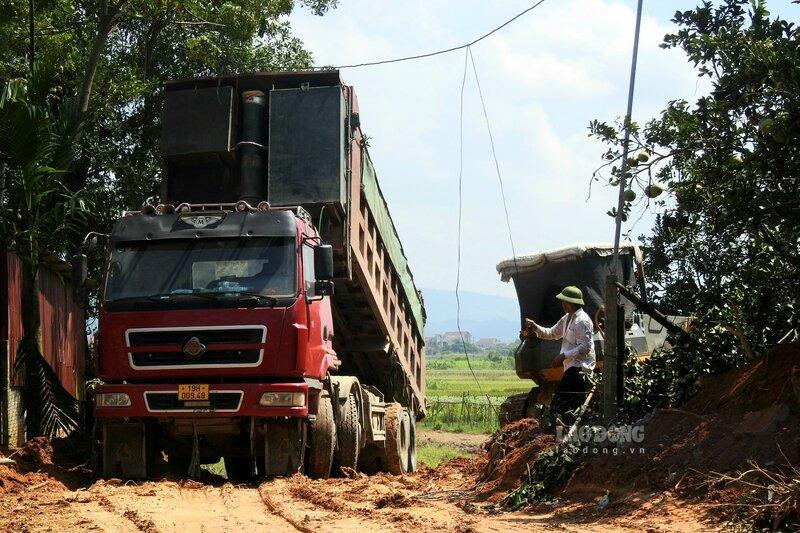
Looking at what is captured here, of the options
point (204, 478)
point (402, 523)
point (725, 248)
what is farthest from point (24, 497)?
point (725, 248)

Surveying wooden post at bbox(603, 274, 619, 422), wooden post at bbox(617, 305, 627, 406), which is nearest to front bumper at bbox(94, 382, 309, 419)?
wooden post at bbox(603, 274, 619, 422)

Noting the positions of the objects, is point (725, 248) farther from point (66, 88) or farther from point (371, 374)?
point (66, 88)

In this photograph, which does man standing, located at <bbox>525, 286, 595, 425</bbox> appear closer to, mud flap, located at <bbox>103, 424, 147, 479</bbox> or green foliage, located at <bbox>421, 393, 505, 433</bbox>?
mud flap, located at <bbox>103, 424, 147, 479</bbox>

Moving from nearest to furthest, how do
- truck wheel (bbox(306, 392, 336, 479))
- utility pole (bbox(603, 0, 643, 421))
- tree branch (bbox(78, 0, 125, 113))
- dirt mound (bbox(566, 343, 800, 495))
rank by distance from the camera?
1. dirt mound (bbox(566, 343, 800, 495))
2. utility pole (bbox(603, 0, 643, 421))
3. truck wheel (bbox(306, 392, 336, 479))
4. tree branch (bbox(78, 0, 125, 113))

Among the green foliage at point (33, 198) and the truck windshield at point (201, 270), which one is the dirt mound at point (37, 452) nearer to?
the green foliage at point (33, 198)

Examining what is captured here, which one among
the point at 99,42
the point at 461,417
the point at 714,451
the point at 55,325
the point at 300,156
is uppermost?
the point at 99,42

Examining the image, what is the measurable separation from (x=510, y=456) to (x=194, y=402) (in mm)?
3140

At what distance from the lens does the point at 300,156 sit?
11.8 m

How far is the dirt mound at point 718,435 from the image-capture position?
7.76m

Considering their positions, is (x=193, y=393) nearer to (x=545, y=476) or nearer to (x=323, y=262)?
(x=323, y=262)

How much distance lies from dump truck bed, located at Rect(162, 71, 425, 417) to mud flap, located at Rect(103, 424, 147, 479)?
3.01m

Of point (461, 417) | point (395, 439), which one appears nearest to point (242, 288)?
point (395, 439)

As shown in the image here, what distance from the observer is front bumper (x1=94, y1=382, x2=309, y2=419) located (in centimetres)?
1013

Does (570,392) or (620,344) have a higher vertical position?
(620,344)
